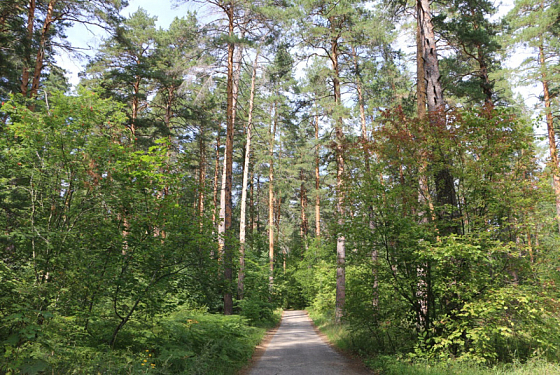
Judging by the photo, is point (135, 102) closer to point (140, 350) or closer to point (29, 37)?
point (29, 37)

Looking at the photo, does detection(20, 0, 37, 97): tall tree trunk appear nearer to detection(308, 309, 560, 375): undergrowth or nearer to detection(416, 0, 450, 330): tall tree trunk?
detection(416, 0, 450, 330): tall tree trunk

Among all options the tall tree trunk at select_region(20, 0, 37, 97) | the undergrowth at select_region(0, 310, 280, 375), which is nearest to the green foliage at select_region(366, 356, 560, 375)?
the undergrowth at select_region(0, 310, 280, 375)

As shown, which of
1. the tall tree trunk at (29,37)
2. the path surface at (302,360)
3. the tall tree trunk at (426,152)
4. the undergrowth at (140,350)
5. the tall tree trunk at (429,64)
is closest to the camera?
the undergrowth at (140,350)

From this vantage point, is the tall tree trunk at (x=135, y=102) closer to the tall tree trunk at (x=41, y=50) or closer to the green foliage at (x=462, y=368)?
the tall tree trunk at (x=41, y=50)

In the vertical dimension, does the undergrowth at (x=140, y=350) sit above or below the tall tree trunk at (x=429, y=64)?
Result: below

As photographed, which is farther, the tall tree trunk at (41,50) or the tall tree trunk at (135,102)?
the tall tree trunk at (135,102)

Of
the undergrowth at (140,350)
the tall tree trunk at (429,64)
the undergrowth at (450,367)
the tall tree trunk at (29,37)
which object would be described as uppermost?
the tall tree trunk at (29,37)

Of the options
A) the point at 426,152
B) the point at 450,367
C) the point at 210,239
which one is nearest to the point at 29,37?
the point at 210,239

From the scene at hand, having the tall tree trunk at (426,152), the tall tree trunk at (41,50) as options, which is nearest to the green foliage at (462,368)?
the tall tree trunk at (426,152)

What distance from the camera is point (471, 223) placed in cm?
677

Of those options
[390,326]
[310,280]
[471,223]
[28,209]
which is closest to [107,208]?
[28,209]

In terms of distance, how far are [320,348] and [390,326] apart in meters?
3.50

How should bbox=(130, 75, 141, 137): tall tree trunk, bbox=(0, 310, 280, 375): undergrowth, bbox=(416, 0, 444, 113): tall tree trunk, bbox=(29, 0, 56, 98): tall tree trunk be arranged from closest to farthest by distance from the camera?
bbox=(0, 310, 280, 375): undergrowth
bbox=(416, 0, 444, 113): tall tree trunk
bbox=(29, 0, 56, 98): tall tree trunk
bbox=(130, 75, 141, 137): tall tree trunk

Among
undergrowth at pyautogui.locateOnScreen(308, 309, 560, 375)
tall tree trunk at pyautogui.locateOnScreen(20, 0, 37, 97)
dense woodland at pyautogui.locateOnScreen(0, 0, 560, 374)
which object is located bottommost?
undergrowth at pyautogui.locateOnScreen(308, 309, 560, 375)
